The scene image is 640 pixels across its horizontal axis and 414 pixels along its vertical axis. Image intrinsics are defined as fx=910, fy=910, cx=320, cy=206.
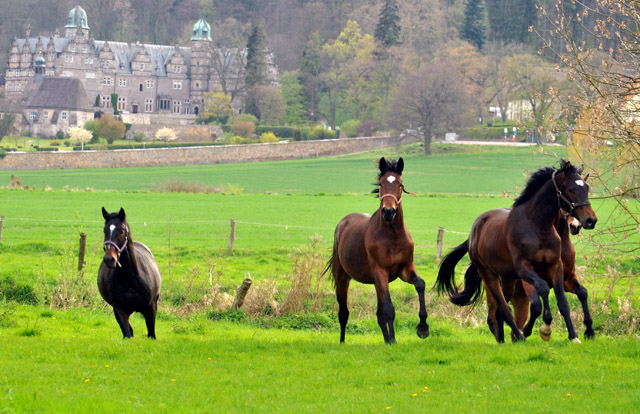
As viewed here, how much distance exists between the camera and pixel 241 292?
17.7 m

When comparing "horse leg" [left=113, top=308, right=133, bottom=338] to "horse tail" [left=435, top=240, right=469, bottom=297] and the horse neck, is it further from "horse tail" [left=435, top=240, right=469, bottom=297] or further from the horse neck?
the horse neck

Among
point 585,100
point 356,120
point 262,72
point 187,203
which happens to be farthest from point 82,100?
point 585,100

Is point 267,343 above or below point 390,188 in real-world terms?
below

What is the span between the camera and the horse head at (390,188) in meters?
11.3

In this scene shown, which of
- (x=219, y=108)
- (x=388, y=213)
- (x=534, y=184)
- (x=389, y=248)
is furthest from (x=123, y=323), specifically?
(x=219, y=108)

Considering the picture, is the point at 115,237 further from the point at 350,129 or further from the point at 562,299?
the point at 350,129

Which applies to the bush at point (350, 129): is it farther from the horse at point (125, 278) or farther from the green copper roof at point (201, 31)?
the horse at point (125, 278)

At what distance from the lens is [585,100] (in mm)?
12961

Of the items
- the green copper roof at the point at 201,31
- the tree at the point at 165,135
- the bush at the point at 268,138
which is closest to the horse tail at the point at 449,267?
the bush at the point at 268,138

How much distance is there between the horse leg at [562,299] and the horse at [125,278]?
5.48m

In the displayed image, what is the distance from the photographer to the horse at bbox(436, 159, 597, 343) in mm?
10930

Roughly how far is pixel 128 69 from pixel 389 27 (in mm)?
44535

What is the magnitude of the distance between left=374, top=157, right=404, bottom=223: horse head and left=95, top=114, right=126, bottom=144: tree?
97501mm

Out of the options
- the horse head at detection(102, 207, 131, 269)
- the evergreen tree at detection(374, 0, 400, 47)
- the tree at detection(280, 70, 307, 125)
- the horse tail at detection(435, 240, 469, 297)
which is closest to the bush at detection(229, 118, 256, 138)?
the tree at detection(280, 70, 307, 125)
